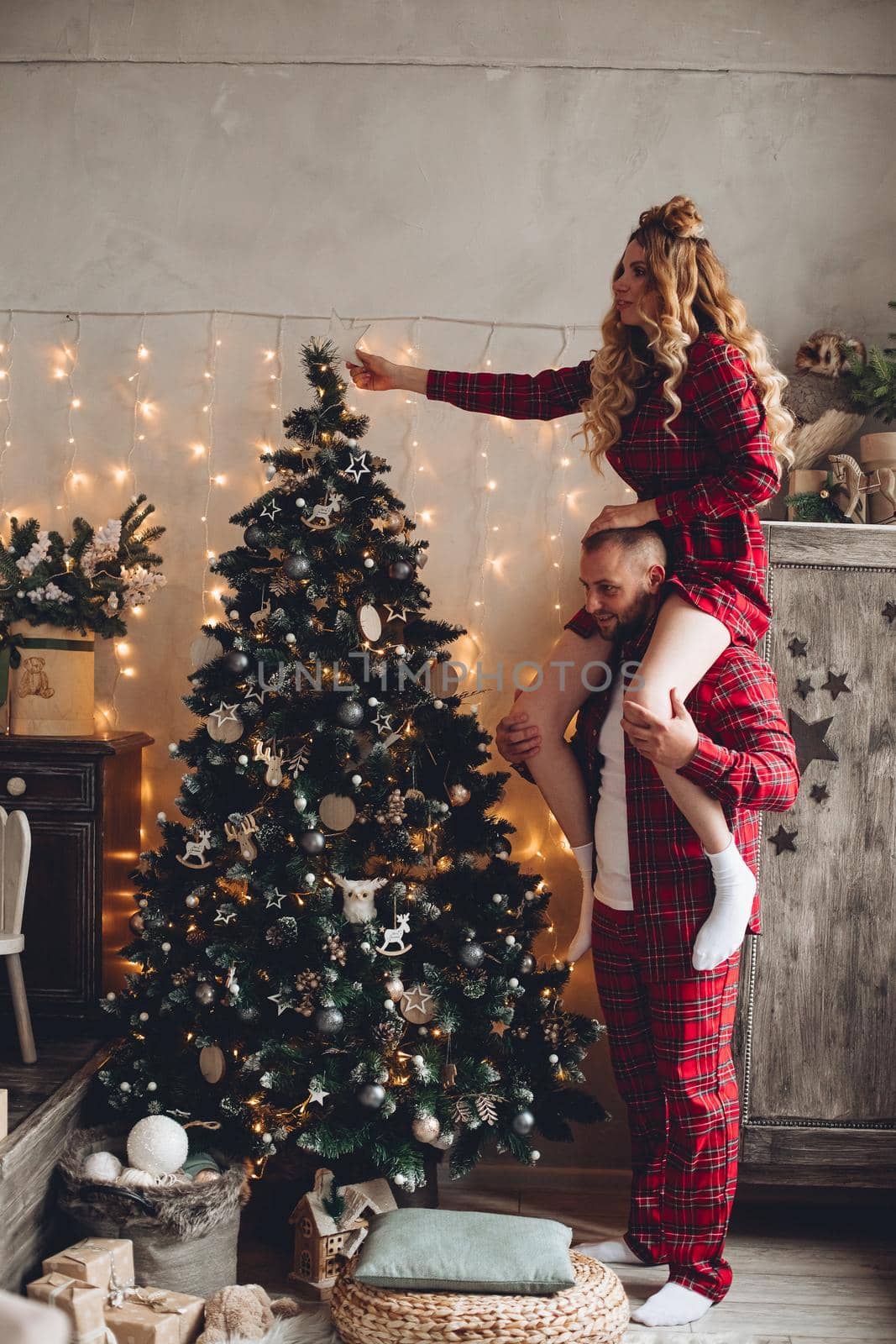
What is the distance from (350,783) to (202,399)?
1263 millimetres

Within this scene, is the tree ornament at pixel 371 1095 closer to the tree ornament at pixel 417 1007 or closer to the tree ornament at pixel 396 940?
the tree ornament at pixel 417 1007

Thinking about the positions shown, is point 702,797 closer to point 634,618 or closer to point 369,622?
point 634,618

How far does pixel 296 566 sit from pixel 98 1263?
1.43 m

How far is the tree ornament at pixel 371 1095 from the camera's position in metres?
2.24

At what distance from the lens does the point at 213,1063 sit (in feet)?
7.70

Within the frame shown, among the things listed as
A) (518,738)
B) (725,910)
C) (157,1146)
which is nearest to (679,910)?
(725,910)

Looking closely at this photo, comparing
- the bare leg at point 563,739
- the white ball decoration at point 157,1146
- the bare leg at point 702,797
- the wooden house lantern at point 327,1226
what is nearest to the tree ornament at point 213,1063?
the white ball decoration at point 157,1146

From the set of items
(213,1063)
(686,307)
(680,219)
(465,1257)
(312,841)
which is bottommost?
(465,1257)

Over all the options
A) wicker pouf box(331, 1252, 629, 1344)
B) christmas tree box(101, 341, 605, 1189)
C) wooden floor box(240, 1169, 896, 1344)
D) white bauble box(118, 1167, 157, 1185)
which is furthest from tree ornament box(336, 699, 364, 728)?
wooden floor box(240, 1169, 896, 1344)

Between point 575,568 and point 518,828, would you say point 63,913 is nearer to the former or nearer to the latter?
point 518,828

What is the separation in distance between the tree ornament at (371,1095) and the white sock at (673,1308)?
664mm

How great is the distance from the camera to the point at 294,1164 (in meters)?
2.47

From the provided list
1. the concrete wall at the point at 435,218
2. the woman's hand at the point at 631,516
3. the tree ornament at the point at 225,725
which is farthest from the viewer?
the concrete wall at the point at 435,218

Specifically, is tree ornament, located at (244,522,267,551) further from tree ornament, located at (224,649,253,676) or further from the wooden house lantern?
the wooden house lantern
